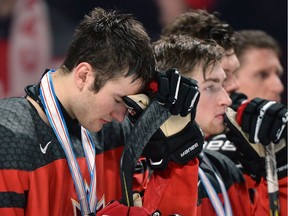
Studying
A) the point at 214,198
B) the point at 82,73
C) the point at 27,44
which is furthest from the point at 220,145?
the point at 27,44

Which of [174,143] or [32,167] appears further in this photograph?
[174,143]

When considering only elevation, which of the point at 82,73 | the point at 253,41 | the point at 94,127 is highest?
the point at 82,73

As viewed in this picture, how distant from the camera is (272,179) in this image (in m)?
2.52

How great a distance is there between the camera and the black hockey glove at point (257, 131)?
250cm

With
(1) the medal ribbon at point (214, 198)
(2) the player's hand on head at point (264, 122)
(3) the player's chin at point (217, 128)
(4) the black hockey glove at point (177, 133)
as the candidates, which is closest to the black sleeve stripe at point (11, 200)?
(4) the black hockey glove at point (177, 133)

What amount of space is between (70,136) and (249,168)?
76 cm

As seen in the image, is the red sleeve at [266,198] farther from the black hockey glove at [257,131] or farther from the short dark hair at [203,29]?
the short dark hair at [203,29]

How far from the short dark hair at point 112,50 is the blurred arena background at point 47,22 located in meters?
1.41

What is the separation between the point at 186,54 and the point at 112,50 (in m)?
0.48

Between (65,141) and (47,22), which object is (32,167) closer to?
(65,141)

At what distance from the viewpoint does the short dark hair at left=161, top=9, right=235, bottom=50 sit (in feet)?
9.18

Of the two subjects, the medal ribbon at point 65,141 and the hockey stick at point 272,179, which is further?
the hockey stick at point 272,179

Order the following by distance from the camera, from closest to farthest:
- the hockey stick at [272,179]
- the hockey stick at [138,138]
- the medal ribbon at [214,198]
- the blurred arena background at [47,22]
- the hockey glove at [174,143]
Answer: the hockey stick at [138,138] < the hockey glove at [174,143] < the medal ribbon at [214,198] < the hockey stick at [272,179] < the blurred arena background at [47,22]

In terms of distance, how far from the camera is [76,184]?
6.75ft
